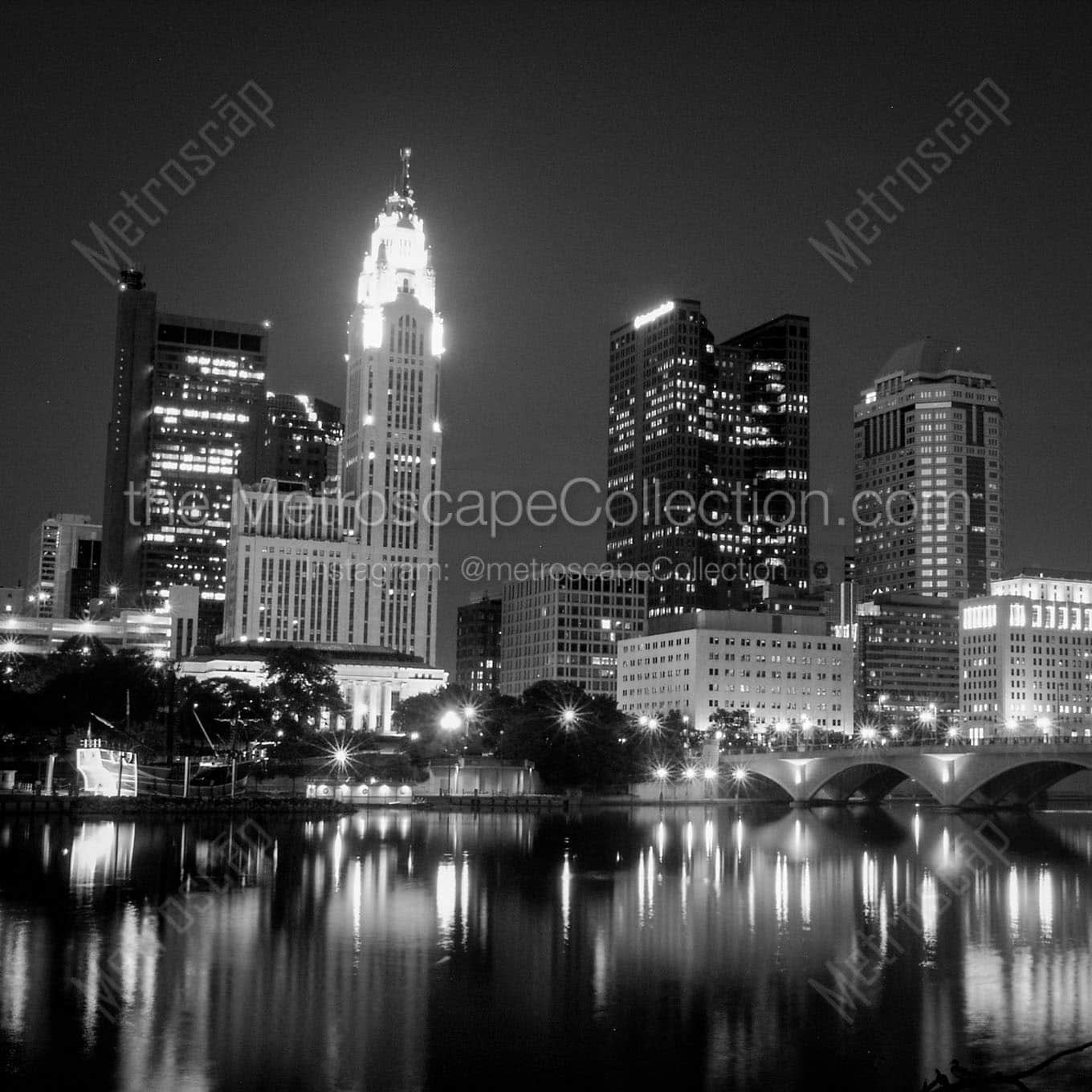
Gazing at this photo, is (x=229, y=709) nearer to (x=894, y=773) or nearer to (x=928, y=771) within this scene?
(x=928, y=771)

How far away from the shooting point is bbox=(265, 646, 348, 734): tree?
15925cm

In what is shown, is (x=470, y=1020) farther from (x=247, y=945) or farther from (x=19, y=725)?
(x=19, y=725)

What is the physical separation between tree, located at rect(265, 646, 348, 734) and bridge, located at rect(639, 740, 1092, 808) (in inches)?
1528

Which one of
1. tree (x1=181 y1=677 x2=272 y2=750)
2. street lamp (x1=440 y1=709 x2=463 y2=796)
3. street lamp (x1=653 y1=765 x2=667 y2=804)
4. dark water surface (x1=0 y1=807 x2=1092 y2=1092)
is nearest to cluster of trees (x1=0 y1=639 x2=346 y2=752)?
tree (x1=181 y1=677 x2=272 y2=750)

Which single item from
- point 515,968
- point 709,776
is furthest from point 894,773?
point 515,968

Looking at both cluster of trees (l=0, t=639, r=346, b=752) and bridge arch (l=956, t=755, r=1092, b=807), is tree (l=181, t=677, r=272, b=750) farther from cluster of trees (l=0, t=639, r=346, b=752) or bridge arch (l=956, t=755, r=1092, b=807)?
bridge arch (l=956, t=755, r=1092, b=807)

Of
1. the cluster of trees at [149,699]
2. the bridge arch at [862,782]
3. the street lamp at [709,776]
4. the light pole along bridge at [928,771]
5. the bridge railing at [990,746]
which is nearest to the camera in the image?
the bridge railing at [990,746]

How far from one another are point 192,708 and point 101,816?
41396 millimetres

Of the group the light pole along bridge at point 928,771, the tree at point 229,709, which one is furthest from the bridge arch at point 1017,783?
the tree at point 229,709

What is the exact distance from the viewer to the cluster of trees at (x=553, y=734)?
6403 inches

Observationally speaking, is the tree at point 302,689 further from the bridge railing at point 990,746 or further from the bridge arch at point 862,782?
the bridge arch at point 862,782

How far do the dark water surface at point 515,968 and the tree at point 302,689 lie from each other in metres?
65.9

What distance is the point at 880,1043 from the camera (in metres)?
39.7

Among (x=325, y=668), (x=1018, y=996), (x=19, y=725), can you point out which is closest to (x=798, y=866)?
(x=1018, y=996)
